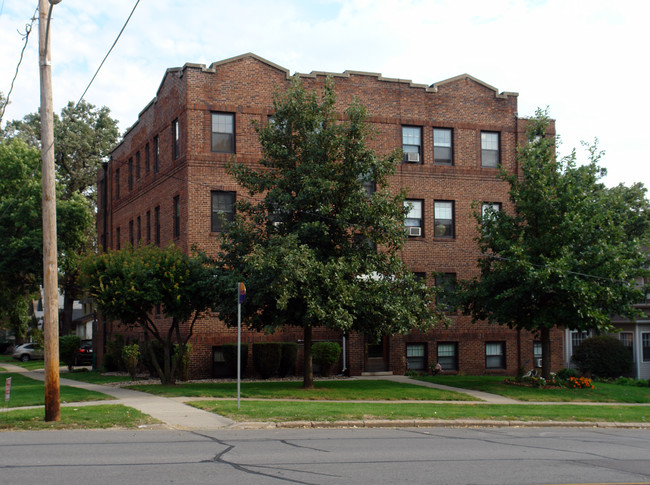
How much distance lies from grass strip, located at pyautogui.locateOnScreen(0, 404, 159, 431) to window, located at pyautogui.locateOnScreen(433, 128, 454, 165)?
18335 millimetres

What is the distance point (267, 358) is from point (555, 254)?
11111 millimetres

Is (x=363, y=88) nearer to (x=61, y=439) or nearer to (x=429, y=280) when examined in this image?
(x=429, y=280)

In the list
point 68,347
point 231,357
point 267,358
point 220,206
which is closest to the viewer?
point 231,357

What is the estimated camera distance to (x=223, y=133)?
27.5 m

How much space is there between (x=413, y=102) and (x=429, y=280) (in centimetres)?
753

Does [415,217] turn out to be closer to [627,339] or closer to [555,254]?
[555,254]

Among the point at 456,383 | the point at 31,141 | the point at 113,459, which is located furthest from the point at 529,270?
the point at 31,141

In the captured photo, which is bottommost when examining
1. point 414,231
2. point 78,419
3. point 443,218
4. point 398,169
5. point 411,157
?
point 78,419

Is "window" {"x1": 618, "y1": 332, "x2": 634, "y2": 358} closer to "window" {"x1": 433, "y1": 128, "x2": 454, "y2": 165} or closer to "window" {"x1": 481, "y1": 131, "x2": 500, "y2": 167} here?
"window" {"x1": 481, "y1": 131, "x2": 500, "y2": 167}

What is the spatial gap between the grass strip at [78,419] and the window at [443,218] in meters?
17.1

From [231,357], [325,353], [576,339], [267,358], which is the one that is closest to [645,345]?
[576,339]

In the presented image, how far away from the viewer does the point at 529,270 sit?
22109 mm

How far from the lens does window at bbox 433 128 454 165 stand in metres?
30.3

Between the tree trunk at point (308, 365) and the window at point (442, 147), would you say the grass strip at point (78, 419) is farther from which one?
the window at point (442, 147)
